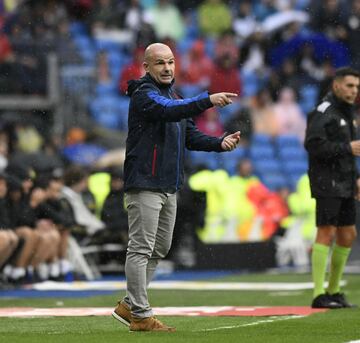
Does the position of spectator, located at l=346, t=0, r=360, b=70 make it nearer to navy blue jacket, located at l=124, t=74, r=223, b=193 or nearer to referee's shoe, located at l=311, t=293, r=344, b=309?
referee's shoe, located at l=311, t=293, r=344, b=309

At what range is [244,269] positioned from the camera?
65.8 ft

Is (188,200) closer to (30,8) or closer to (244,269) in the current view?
(244,269)

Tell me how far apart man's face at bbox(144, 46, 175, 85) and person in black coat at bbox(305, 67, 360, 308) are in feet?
9.23

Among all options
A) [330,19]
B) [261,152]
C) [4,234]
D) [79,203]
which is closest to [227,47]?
[330,19]

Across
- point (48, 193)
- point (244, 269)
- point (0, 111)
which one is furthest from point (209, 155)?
point (48, 193)

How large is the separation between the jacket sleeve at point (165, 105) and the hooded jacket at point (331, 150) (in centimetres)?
289

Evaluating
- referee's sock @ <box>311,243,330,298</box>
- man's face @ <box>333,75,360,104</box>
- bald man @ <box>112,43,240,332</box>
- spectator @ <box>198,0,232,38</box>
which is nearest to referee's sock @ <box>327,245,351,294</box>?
referee's sock @ <box>311,243,330,298</box>

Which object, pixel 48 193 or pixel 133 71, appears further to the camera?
pixel 133 71

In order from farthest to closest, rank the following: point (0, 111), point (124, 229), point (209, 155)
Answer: point (209, 155), point (0, 111), point (124, 229)

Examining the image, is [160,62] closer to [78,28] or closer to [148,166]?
[148,166]

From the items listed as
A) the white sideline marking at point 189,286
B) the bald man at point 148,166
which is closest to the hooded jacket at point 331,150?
the bald man at point 148,166

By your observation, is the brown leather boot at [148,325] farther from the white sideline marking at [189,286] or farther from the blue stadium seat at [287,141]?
the blue stadium seat at [287,141]

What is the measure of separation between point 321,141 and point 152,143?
2944 mm

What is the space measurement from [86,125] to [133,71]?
1453 mm
